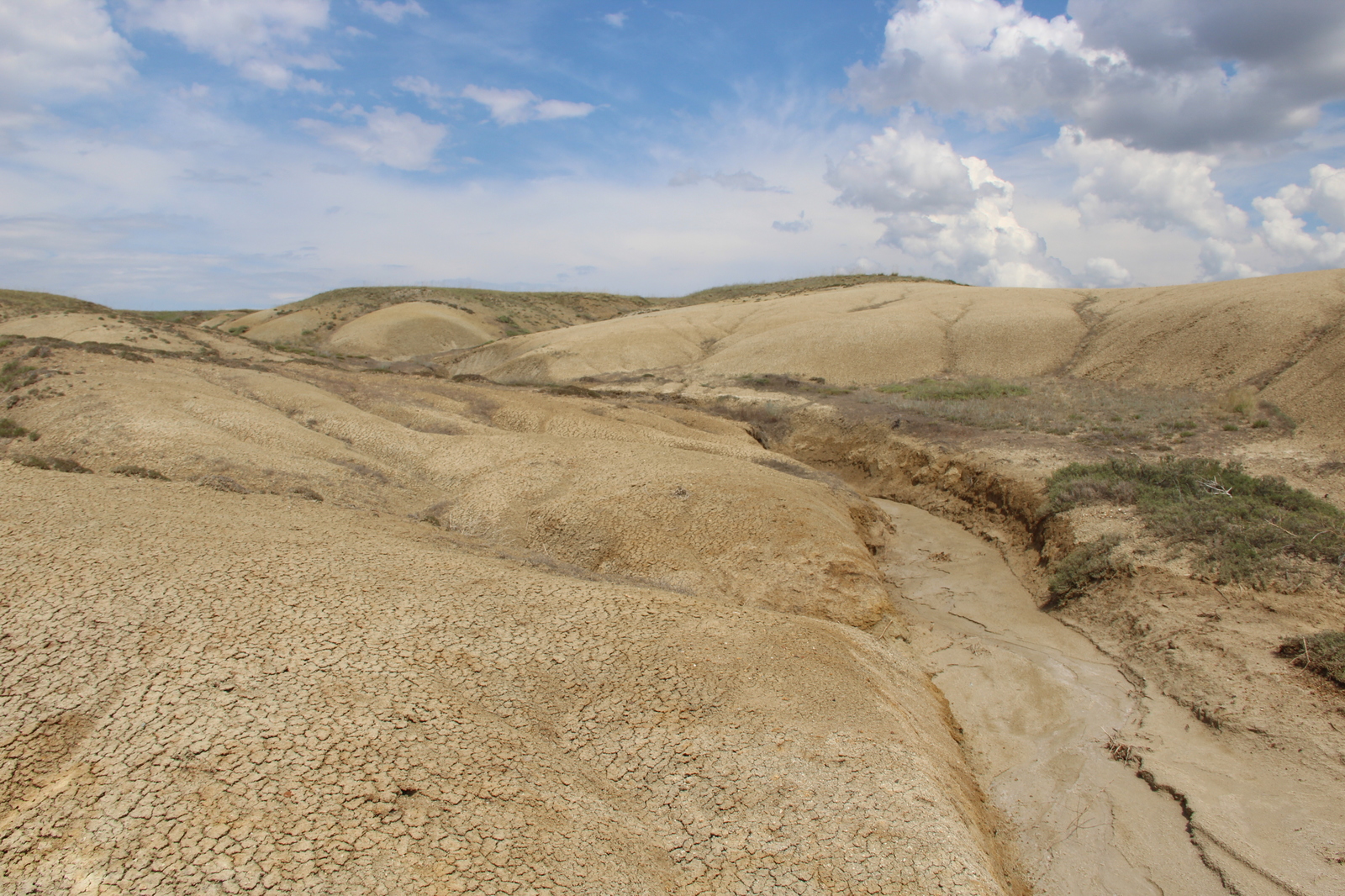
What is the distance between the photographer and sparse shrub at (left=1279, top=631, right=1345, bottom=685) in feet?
26.5

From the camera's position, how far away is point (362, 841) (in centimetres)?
414

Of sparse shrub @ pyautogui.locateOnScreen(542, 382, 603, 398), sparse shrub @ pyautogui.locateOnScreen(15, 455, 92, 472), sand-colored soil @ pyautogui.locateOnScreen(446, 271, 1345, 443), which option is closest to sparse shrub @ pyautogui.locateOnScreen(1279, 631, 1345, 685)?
sand-colored soil @ pyautogui.locateOnScreen(446, 271, 1345, 443)

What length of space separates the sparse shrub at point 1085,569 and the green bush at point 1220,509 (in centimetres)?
86

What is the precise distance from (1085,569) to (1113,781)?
15.6 ft

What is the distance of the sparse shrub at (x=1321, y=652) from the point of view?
318 inches

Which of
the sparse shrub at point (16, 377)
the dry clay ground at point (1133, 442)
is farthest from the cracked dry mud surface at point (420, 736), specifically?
the sparse shrub at point (16, 377)

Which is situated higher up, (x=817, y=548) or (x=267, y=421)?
(x=267, y=421)

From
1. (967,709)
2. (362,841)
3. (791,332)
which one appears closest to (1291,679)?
(967,709)

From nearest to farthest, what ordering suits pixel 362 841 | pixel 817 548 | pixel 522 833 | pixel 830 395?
pixel 362 841
pixel 522 833
pixel 817 548
pixel 830 395

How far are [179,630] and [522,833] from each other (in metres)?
3.54

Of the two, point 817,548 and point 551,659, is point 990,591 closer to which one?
point 817,548

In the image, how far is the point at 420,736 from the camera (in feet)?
16.6

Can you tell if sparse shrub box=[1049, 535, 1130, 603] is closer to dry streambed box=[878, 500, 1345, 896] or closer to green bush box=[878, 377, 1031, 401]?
dry streambed box=[878, 500, 1345, 896]

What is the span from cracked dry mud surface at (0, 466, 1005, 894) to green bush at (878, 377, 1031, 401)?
17.6m
